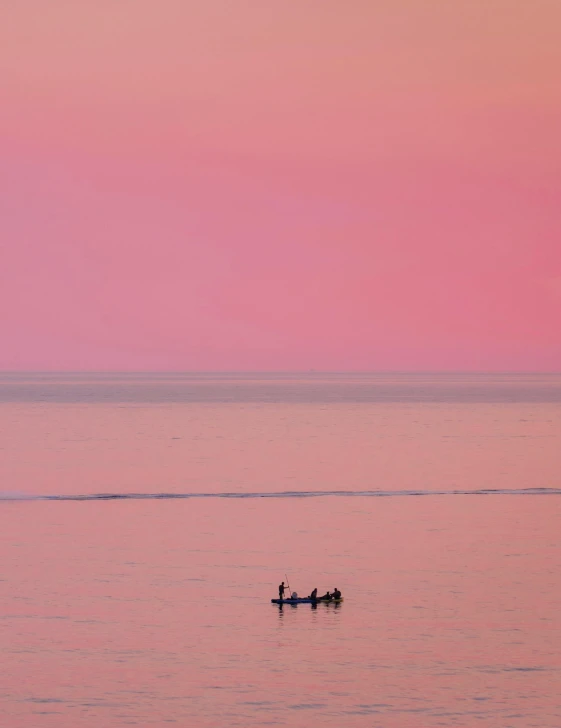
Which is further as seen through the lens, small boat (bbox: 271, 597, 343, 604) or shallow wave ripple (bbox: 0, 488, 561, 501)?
shallow wave ripple (bbox: 0, 488, 561, 501)

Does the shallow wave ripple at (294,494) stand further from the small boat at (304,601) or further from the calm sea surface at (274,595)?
the small boat at (304,601)

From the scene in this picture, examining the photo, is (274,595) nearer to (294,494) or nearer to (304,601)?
(304,601)

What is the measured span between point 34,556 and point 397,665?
27.2 m

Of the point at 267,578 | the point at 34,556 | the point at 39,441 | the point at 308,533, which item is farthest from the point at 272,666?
the point at 39,441

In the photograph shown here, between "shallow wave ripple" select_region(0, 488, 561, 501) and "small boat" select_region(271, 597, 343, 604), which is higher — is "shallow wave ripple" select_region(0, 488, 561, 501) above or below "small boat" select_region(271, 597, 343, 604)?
above

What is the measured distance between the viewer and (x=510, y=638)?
→ 46.9 metres

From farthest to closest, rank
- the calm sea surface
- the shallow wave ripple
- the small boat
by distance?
the shallow wave ripple < the small boat < the calm sea surface

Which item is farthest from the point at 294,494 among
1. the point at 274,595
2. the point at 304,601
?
the point at 304,601

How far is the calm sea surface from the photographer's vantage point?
1533 inches

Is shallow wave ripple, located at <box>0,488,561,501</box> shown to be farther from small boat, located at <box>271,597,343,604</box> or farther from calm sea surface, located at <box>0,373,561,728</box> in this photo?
small boat, located at <box>271,597,343,604</box>

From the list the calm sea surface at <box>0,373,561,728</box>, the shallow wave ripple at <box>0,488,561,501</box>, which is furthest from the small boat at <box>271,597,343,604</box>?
the shallow wave ripple at <box>0,488,561,501</box>

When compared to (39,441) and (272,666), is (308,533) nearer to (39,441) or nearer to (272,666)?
(272,666)

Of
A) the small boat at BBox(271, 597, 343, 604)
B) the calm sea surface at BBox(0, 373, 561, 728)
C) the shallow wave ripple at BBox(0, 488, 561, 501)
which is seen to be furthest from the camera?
the shallow wave ripple at BBox(0, 488, 561, 501)

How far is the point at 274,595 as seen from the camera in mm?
54281
